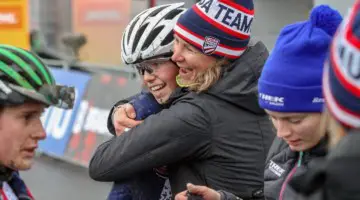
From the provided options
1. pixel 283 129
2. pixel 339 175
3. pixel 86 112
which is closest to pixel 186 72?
pixel 283 129

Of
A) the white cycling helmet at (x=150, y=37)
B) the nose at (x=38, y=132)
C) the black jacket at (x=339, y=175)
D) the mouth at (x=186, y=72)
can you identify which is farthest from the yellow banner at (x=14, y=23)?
the black jacket at (x=339, y=175)

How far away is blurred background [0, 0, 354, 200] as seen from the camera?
26.2 feet

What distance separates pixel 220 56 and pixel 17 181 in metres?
1.06

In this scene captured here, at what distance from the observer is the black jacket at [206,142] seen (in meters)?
2.74

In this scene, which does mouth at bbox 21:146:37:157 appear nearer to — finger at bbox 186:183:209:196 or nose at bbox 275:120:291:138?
finger at bbox 186:183:209:196

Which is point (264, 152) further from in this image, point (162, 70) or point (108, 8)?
point (108, 8)

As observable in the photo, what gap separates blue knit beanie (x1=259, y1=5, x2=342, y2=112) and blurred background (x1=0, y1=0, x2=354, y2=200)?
200 inches

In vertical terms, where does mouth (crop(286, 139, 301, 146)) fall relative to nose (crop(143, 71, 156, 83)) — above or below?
above

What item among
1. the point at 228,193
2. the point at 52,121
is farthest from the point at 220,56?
the point at 52,121

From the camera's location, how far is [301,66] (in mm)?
2314

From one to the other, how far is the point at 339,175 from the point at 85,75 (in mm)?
8690

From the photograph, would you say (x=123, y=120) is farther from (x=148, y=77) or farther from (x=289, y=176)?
(x=289, y=176)

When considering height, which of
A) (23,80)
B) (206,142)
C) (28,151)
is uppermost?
(23,80)

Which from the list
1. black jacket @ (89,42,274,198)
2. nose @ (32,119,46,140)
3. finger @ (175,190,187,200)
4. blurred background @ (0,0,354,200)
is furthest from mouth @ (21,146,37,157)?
blurred background @ (0,0,354,200)
